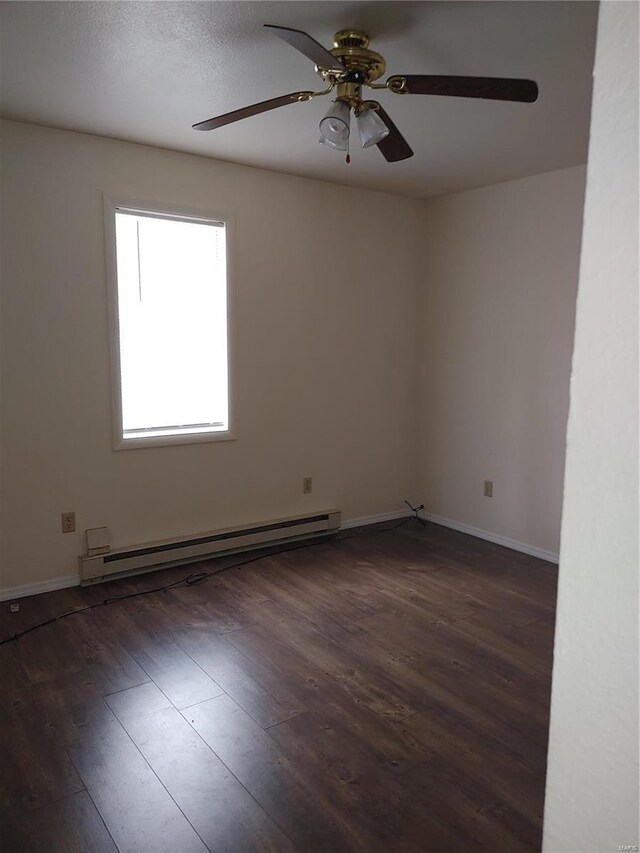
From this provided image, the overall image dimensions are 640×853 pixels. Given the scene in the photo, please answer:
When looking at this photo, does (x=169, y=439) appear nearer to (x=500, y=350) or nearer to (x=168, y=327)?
(x=168, y=327)

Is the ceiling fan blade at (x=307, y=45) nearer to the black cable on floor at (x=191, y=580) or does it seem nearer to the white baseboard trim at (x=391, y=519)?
the black cable on floor at (x=191, y=580)

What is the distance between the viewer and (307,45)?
1.80m

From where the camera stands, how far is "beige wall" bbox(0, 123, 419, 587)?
128 inches

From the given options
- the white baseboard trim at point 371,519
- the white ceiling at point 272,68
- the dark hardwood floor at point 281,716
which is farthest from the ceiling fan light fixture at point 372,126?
the white baseboard trim at point 371,519

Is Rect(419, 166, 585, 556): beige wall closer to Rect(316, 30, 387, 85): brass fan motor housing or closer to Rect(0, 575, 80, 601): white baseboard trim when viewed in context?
Rect(316, 30, 387, 85): brass fan motor housing

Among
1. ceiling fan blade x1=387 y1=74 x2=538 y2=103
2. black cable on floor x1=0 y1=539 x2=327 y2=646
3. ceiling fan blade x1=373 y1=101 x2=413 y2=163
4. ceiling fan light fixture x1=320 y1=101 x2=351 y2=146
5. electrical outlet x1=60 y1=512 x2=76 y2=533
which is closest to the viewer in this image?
ceiling fan blade x1=387 y1=74 x2=538 y2=103

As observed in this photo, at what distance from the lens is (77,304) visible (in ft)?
11.1

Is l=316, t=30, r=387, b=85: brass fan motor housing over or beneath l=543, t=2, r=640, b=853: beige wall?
over

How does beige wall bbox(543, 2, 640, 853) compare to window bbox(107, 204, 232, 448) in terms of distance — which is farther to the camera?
window bbox(107, 204, 232, 448)

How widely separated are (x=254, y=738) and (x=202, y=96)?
265 cm

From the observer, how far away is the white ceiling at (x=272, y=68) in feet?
6.57

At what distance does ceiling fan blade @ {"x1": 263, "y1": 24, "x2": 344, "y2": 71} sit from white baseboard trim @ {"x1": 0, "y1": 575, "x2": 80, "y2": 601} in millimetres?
2921

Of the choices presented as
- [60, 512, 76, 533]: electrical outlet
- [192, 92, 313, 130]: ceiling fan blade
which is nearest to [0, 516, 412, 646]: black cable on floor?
[60, 512, 76, 533]: electrical outlet

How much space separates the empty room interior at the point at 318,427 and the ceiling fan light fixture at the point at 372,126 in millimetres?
63
